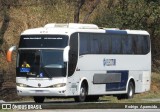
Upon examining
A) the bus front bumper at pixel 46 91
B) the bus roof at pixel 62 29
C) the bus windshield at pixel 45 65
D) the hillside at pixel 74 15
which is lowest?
the bus front bumper at pixel 46 91

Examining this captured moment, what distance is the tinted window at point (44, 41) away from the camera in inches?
1095

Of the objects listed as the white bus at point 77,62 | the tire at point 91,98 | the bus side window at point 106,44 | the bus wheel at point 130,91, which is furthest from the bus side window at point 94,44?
the bus wheel at point 130,91

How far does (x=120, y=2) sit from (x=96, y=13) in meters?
2.18

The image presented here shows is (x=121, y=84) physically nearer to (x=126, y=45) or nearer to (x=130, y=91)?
(x=130, y=91)

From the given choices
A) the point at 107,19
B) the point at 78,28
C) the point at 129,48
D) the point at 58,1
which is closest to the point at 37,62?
the point at 78,28

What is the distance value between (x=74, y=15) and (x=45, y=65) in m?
15.9

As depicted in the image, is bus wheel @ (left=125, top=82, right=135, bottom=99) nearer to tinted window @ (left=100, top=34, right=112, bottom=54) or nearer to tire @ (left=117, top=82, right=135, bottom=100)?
tire @ (left=117, top=82, right=135, bottom=100)

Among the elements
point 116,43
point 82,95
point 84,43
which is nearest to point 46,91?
point 82,95

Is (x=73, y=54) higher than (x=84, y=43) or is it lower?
lower

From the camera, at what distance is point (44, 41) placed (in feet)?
92.1

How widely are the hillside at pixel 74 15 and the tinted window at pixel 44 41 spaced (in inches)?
496

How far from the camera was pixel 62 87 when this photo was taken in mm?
27422

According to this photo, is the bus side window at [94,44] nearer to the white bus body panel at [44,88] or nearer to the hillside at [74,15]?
the white bus body panel at [44,88]

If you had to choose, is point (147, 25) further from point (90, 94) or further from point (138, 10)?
point (90, 94)
